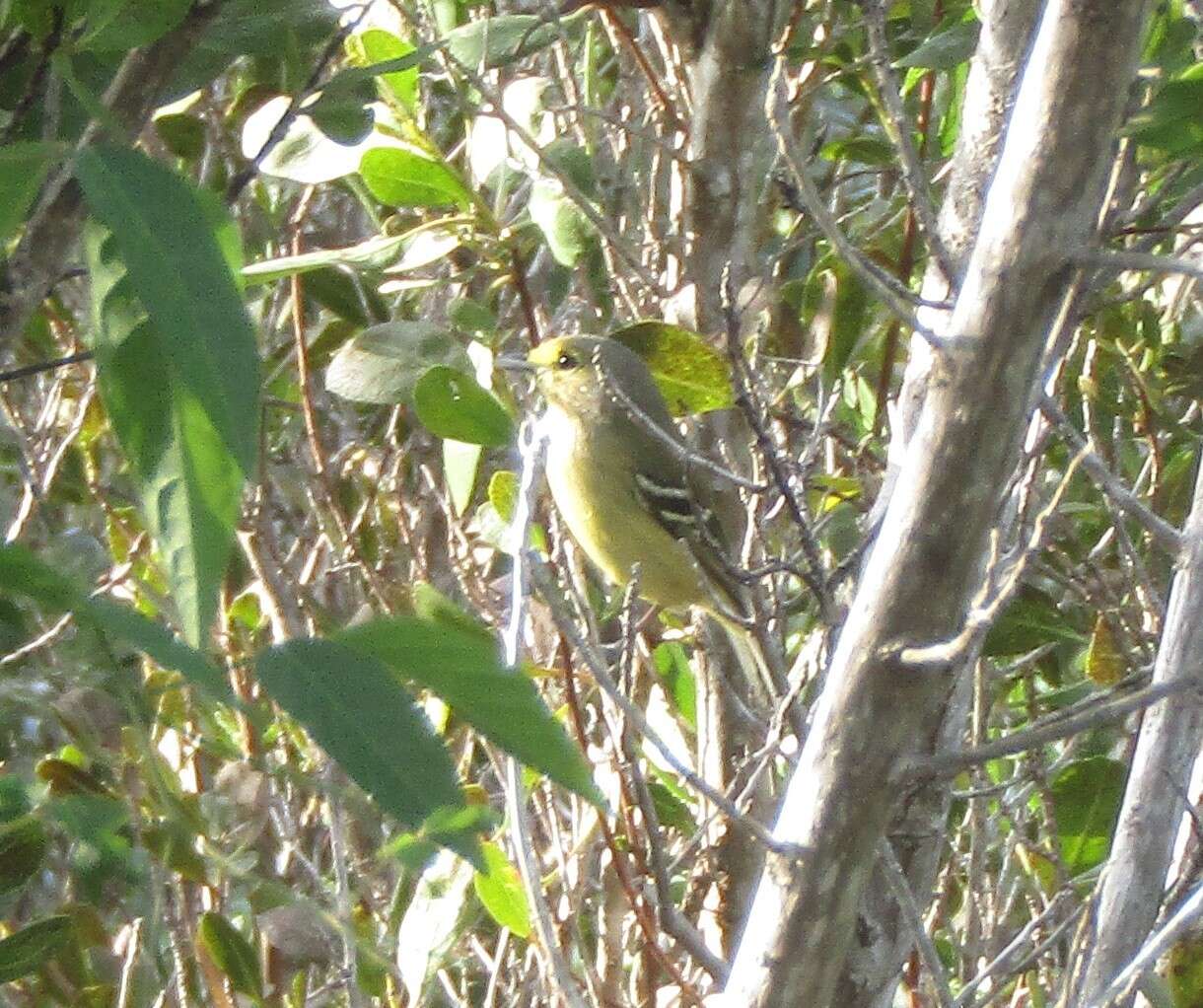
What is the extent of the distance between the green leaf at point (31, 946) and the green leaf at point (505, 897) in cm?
40

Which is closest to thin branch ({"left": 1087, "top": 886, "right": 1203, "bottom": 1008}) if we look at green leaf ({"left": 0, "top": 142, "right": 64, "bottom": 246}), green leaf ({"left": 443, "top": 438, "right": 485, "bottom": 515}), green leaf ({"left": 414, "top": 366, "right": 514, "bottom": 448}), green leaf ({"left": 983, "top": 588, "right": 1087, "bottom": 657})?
green leaf ({"left": 983, "top": 588, "right": 1087, "bottom": 657})

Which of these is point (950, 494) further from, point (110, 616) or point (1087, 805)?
point (1087, 805)

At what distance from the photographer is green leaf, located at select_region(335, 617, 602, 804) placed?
0.55 m

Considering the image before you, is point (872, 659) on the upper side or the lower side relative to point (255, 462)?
lower

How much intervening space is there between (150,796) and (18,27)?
87cm

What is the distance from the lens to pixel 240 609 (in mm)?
2338

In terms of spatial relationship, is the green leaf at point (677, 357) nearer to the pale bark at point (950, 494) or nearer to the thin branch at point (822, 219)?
the thin branch at point (822, 219)

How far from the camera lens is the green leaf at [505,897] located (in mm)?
1544

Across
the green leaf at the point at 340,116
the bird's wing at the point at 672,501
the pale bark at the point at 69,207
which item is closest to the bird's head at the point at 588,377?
the bird's wing at the point at 672,501

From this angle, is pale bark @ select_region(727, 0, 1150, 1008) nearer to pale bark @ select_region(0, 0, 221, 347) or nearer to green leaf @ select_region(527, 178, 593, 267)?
pale bark @ select_region(0, 0, 221, 347)

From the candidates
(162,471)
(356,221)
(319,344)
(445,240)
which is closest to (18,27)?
(162,471)

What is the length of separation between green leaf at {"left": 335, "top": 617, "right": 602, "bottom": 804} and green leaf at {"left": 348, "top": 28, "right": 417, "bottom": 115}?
4.11ft

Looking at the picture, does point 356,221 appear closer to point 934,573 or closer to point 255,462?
point 934,573

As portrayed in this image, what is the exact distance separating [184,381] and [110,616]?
85 millimetres
